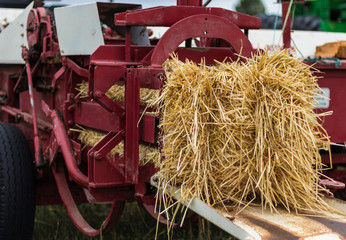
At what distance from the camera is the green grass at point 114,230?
467 cm

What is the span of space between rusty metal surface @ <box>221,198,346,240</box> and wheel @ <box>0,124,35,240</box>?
75.8 inches

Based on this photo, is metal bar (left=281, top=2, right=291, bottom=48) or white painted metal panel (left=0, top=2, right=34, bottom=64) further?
white painted metal panel (left=0, top=2, right=34, bottom=64)

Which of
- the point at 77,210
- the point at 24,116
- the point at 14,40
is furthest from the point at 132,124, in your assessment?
the point at 14,40

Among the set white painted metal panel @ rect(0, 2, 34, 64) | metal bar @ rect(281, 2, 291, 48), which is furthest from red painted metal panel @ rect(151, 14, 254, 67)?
white painted metal panel @ rect(0, 2, 34, 64)

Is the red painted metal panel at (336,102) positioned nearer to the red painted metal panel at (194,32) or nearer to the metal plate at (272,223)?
the red painted metal panel at (194,32)

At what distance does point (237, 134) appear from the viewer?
2498 mm

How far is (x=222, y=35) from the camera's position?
3.12m

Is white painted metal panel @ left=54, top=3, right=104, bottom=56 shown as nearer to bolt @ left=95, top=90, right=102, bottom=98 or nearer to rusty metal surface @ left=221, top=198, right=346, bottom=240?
bolt @ left=95, top=90, right=102, bottom=98

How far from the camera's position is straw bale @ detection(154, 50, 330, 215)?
249 centimetres

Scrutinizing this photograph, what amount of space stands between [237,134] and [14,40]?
8.62 ft

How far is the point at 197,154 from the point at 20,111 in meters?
2.60

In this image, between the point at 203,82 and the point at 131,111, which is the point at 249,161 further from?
the point at 131,111

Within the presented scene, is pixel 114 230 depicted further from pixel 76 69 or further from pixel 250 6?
pixel 250 6

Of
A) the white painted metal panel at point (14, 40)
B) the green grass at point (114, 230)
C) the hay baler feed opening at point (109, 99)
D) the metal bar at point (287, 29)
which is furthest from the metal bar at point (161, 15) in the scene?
the green grass at point (114, 230)
